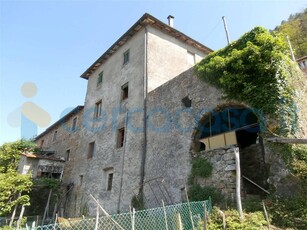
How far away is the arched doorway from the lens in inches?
326

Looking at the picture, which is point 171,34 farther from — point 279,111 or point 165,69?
point 279,111

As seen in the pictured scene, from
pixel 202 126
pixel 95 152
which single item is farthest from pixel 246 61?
pixel 95 152

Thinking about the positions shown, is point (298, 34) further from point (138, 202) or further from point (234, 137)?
point (138, 202)

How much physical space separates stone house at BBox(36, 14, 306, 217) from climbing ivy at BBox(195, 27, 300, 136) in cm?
64

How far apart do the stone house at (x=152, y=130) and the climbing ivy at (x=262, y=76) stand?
2.12 feet

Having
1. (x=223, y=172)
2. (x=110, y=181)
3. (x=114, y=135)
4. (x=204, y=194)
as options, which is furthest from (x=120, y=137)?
(x=223, y=172)

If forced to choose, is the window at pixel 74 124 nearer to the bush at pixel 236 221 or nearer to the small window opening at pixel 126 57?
the small window opening at pixel 126 57

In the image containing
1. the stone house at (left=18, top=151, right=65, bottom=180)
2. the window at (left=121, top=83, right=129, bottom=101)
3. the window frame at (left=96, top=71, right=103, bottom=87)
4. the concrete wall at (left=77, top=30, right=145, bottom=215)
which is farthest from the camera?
the stone house at (left=18, top=151, right=65, bottom=180)

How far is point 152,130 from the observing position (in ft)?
36.2

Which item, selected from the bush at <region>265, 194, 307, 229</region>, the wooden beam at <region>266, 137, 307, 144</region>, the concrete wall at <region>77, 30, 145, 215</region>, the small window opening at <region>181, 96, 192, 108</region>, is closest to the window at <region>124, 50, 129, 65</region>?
the concrete wall at <region>77, 30, 145, 215</region>

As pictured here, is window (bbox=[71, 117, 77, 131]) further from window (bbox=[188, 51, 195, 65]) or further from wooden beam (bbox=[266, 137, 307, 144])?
wooden beam (bbox=[266, 137, 307, 144])

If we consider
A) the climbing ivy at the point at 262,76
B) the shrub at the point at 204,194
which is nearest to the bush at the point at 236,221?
the shrub at the point at 204,194

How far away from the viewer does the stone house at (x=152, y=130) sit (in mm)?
8555

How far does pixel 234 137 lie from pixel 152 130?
13.1 feet
